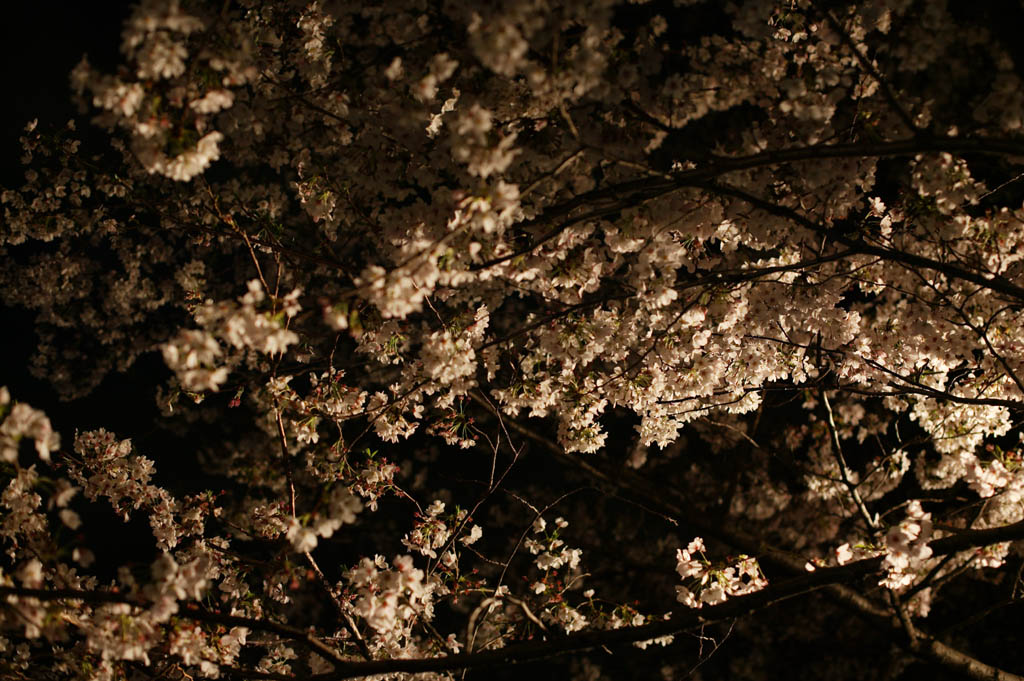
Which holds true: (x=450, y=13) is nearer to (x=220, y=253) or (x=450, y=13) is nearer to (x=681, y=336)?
(x=681, y=336)

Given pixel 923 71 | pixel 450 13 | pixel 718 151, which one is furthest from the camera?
pixel 718 151

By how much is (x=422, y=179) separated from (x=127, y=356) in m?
8.36

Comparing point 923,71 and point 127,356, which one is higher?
point 923,71

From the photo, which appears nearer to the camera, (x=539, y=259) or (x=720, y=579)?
(x=539, y=259)

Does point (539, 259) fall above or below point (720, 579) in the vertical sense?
above

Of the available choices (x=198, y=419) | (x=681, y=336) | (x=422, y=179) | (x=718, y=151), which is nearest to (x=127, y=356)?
(x=198, y=419)

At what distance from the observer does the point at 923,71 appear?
9.68ft

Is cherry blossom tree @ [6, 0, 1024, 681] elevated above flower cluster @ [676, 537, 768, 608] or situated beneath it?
elevated above

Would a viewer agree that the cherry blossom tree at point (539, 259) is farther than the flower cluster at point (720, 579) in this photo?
No

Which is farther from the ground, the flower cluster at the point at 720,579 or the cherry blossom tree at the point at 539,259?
the cherry blossom tree at the point at 539,259

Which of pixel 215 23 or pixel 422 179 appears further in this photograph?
pixel 422 179

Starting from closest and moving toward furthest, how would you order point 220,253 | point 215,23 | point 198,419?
point 215,23, point 220,253, point 198,419

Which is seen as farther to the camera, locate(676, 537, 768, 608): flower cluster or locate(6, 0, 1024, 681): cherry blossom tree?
locate(676, 537, 768, 608): flower cluster

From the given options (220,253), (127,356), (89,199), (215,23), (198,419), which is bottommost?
(198,419)
